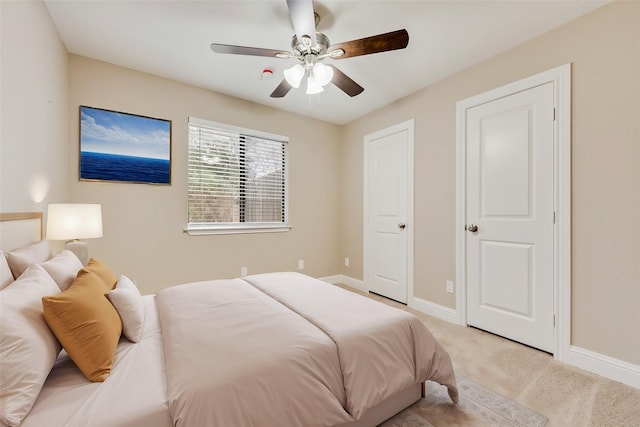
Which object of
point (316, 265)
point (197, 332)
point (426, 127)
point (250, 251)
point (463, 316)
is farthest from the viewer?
point (316, 265)

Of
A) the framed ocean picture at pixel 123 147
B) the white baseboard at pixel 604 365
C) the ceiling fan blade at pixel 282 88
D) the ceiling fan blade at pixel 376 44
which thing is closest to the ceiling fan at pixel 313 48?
the ceiling fan blade at pixel 376 44

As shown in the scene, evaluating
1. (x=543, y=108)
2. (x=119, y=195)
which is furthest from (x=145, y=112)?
(x=543, y=108)

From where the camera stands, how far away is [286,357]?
44.6 inches

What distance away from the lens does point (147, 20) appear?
211cm

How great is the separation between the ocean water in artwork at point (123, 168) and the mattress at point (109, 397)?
80.0 inches

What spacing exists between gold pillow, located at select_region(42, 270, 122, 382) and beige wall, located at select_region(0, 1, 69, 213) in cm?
83

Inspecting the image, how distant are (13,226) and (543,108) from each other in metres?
3.63

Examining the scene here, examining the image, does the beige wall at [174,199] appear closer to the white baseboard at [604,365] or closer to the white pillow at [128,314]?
the white pillow at [128,314]

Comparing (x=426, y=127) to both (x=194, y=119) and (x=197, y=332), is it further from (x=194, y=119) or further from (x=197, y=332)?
(x=197, y=332)

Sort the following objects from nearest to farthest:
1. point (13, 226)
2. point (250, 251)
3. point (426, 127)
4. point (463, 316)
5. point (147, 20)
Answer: point (13, 226) → point (147, 20) → point (463, 316) → point (426, 127) → point (250, 251)

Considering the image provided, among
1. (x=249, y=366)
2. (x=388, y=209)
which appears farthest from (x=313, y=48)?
(x=388, y=209)

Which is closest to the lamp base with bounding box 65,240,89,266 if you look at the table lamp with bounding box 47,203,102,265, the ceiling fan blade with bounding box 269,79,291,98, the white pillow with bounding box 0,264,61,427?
the table lamp with bounding box 47,203,102,265

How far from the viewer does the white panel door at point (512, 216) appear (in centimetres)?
221

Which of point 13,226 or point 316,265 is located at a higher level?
point 13,226
